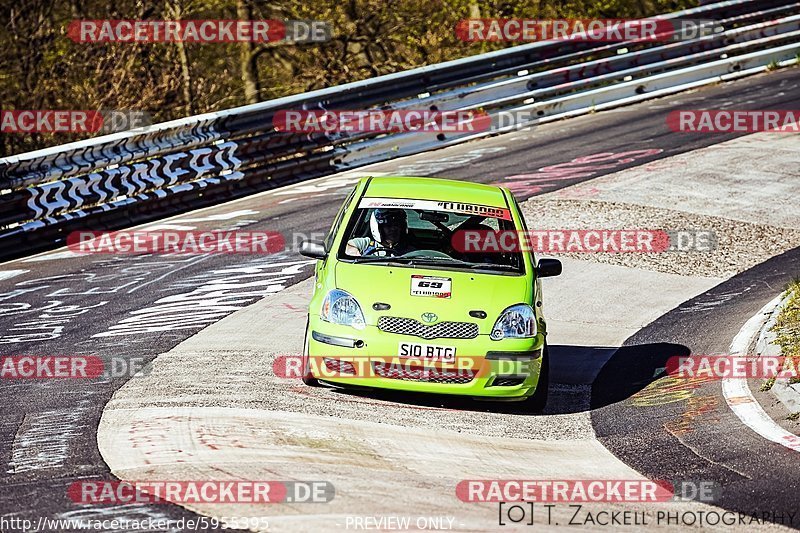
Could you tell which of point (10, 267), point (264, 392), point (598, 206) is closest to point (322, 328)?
point (264, 392)

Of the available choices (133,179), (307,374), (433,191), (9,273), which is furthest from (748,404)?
(133,179)

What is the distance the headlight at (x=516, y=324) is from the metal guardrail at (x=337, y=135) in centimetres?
741

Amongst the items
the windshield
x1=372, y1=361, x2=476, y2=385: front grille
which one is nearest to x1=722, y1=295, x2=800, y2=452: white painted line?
the windshield

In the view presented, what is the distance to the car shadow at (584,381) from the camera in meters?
8.55

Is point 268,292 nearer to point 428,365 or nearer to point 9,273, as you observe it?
point 9,273

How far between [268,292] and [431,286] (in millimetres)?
3773

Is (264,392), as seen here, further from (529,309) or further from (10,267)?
(10,267)

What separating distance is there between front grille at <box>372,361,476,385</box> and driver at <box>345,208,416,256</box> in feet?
4.23

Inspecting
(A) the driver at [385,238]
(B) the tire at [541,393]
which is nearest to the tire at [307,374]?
(A) the driver at [385,238]

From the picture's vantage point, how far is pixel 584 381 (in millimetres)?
9469

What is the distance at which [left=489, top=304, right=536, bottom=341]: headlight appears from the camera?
27.1 feet

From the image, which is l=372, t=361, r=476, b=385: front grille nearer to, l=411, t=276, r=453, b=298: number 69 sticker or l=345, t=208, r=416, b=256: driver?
l=411, t=276, r=453, b=298: number 69 sticker

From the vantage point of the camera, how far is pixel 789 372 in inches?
344

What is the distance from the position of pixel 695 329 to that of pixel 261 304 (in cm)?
428
